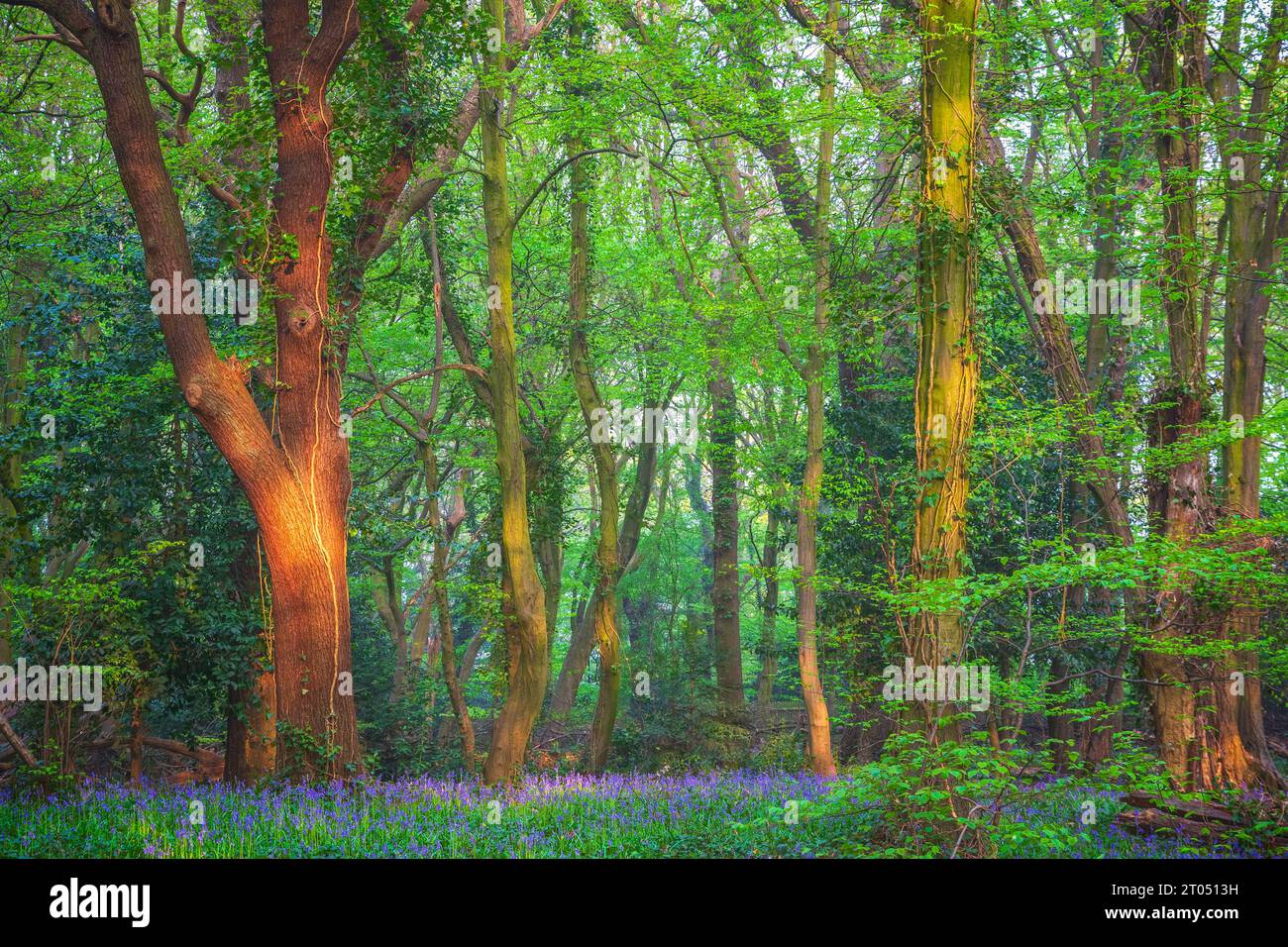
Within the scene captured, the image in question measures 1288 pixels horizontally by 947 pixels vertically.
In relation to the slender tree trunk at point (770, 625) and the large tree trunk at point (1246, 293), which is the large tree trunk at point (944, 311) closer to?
the large tree trunk at point (1246, 293)

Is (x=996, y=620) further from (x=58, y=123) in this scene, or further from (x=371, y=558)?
(x=58, y=123)

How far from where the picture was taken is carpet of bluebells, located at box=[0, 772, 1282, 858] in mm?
6781

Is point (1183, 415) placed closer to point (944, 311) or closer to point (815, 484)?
point (944, 311)

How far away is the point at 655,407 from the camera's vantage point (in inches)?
837

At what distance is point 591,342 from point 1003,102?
727cm

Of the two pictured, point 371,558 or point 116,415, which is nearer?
point 116,415

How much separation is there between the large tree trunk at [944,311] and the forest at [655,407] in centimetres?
3

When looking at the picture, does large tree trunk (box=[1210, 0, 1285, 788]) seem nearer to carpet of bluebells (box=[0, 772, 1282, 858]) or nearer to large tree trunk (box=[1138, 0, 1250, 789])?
large tree trunk (box=[1138, 0, 1250, 789])

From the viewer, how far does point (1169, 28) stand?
11.2 metres

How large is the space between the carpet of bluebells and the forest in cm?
6

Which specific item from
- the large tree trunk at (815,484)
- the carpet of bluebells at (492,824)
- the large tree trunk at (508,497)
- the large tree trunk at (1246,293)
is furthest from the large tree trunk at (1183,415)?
the large tree trunk at (508,497)

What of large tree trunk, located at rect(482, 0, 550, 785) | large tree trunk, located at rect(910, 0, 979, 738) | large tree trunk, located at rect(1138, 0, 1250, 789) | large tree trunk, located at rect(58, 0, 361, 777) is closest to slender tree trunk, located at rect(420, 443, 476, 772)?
A: large tree trunk, located at rect(482, 0, 550, 785)

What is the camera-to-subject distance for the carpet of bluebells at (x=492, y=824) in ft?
22.2
